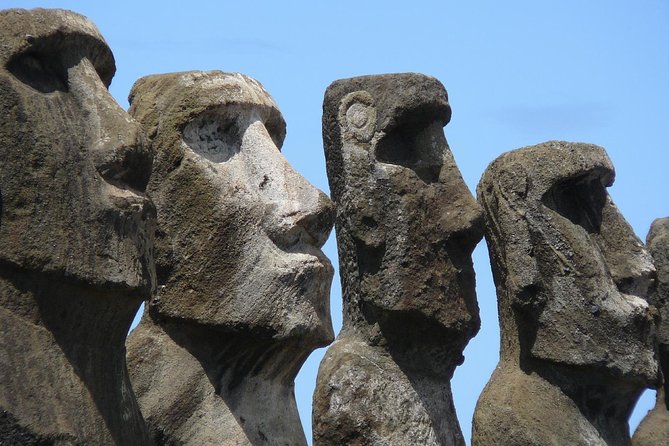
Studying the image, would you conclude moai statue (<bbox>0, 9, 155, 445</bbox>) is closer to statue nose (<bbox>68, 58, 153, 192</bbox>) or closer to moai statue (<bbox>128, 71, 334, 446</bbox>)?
statue nose (<bbox>68, 58, 153, 192</bbox>)

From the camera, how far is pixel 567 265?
8.91 meters

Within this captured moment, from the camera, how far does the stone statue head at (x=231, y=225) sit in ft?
24.7

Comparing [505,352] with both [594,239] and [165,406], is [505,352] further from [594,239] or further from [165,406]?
[165,406]

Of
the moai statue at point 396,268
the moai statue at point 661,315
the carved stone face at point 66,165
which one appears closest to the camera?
the carved stone face at point 66,165

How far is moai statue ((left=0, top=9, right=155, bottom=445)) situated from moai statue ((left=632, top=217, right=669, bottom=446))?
4.81 m

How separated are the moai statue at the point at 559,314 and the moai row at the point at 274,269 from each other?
1 centimetres

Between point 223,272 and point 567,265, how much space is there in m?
2.24

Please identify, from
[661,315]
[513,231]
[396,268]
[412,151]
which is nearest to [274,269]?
[396,268]

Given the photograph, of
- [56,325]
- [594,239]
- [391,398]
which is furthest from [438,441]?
[56,325]

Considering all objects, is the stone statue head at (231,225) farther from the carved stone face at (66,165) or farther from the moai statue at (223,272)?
the carved stone face at (66,165)

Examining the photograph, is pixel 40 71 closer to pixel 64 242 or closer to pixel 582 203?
pixel 64 242

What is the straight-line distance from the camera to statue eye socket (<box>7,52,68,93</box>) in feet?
20.6

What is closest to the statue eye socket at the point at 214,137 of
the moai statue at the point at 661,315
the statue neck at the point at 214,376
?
the statue neck at the point at 214,376

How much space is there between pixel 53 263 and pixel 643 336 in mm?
4124
